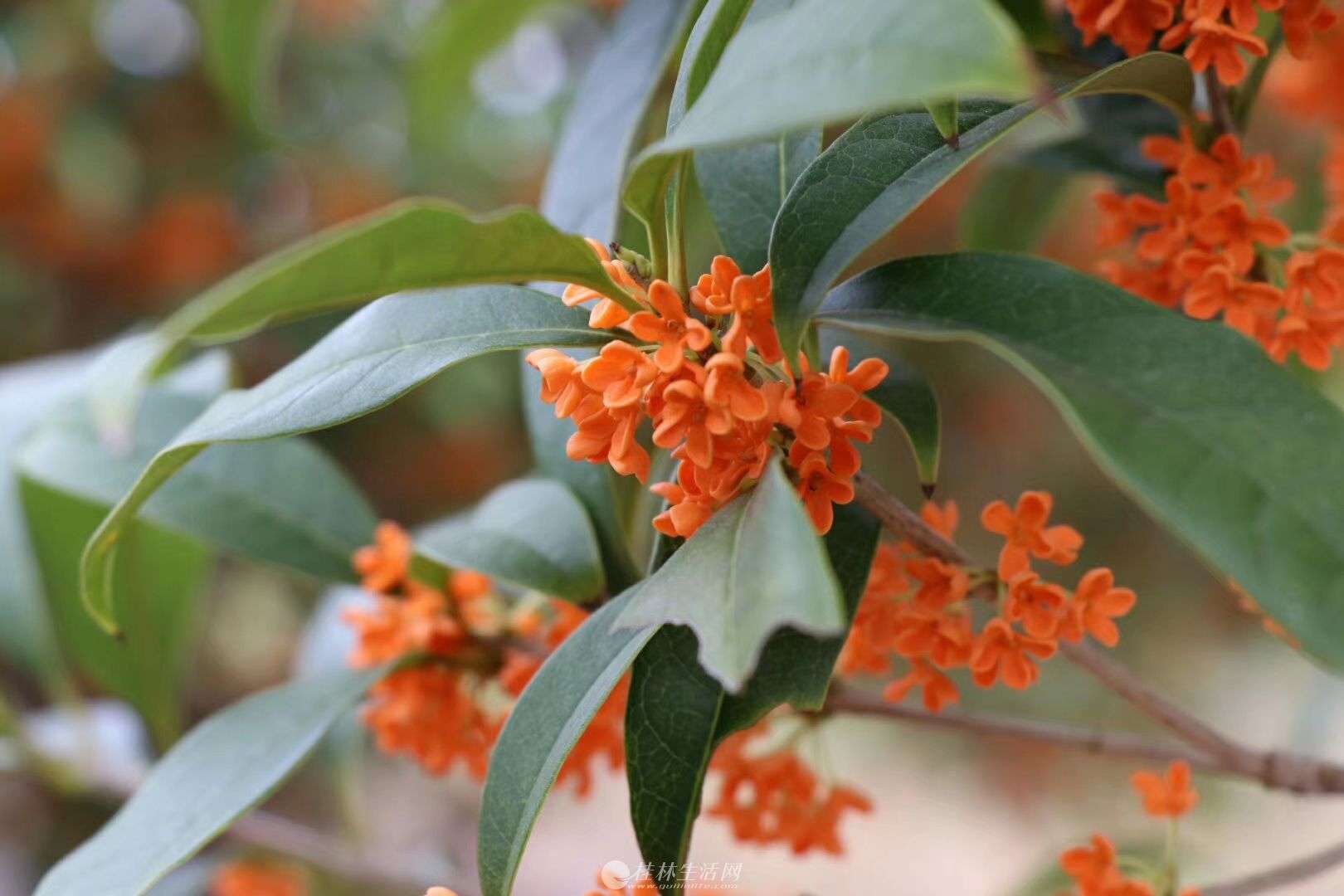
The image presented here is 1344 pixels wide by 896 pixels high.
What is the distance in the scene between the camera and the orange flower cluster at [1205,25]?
0.53 m

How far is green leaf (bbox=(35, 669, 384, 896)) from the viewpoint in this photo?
62cm

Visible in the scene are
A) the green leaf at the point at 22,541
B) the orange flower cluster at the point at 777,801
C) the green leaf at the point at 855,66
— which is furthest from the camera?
the green leaf at the point at 22,541

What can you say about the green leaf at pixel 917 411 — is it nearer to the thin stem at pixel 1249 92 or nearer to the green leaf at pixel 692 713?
the green leaf at pixel 692 713

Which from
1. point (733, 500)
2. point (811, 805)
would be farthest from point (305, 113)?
point (733, 500)

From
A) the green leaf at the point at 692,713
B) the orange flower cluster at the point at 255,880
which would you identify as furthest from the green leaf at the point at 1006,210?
the orange flower cluster at the point at 255,880

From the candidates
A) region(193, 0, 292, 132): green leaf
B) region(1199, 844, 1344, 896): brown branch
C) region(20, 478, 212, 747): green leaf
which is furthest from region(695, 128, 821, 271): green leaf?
region(193, 0, 292, 132): green leaf

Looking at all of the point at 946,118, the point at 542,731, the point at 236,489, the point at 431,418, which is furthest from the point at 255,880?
the point at 431,418

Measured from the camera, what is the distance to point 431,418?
2240mm

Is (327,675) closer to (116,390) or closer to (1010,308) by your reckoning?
(116,390)

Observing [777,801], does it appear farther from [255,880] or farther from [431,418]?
[431,418]

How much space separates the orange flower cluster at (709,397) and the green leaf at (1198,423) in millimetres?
59

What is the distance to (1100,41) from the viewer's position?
2.36ft

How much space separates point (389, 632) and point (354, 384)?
11.5 inches

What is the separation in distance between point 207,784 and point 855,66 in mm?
578
